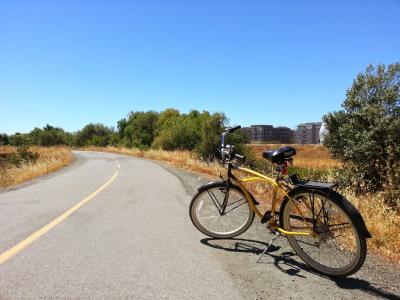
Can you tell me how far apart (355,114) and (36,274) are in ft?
30.6

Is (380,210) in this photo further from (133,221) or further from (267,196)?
(133,221)

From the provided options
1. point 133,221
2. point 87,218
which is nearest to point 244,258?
point 133,221

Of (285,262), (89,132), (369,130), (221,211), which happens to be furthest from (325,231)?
(89,132)

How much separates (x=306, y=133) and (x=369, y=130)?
16232 centimetres

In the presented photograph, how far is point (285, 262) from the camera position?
16.4ft

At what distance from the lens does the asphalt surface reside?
3998 mm

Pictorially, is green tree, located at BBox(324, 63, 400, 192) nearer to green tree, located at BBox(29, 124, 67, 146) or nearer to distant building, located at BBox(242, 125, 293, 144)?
green tree, located at BBox(29, 124, 67, 146)

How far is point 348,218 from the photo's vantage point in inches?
173

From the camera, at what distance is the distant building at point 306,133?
16125 cm

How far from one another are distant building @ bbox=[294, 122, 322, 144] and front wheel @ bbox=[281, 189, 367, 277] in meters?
158

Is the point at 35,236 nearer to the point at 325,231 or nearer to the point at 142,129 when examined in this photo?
the point at 325,231

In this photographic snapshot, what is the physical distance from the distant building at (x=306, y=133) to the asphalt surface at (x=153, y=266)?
157 meters

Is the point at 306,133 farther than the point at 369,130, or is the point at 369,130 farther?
the point at 306,133

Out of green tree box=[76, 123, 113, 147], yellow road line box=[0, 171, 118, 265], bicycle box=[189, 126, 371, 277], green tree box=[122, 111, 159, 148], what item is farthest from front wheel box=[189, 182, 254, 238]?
green tree box=[76, 123, 113, 147]
